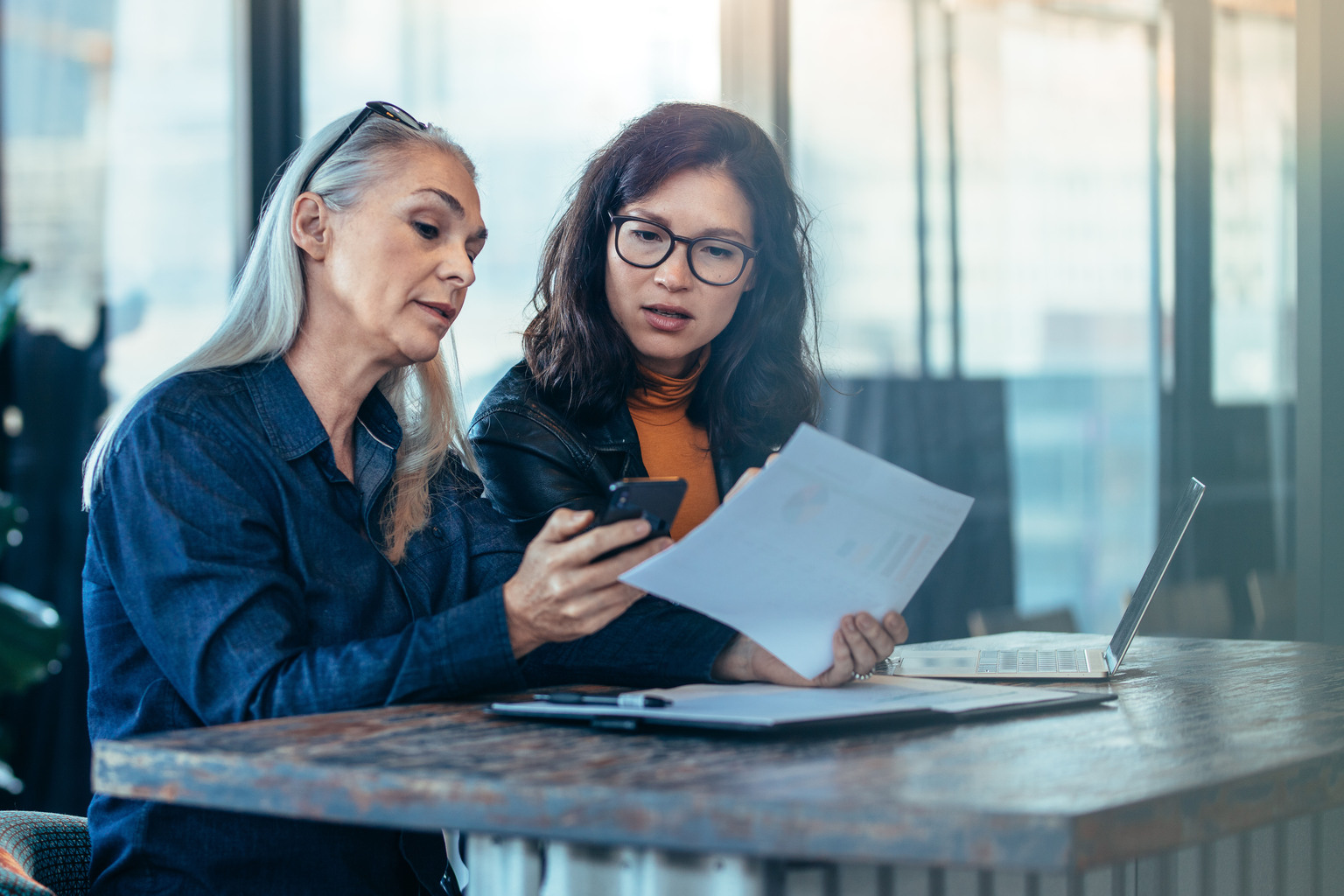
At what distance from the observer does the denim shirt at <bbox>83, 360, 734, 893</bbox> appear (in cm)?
115

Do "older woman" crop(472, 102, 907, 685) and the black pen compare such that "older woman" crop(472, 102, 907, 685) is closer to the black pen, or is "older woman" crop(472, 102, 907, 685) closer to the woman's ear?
the woman's ear

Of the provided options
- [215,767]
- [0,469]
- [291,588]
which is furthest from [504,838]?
[0,469]

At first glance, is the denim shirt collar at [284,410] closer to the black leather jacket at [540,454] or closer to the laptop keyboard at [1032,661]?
the black leather jacket at [540,454]

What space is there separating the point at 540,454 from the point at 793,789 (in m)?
0.93

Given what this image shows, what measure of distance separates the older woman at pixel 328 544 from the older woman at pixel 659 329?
0.13 meters

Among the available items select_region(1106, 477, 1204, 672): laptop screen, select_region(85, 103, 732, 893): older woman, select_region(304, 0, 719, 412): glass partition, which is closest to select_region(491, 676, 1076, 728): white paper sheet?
select_region(85, 103, 732, 893): older woman

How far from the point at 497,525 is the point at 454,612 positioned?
1.28ft

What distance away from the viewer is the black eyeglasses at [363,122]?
1.46m

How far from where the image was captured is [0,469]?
3.00 m

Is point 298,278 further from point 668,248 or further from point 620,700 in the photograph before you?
point 620,700

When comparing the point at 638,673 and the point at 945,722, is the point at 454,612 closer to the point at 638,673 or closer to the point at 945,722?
the point at 638,673

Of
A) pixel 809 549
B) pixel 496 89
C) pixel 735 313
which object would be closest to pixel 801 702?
pixel 809 549

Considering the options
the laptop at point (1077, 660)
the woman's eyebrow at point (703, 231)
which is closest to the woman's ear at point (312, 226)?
the woman's eyebrow at point (703, 231)

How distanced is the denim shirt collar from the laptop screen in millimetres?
977
